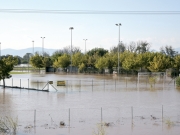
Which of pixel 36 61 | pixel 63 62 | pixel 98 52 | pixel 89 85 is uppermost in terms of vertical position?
pixel 98 52

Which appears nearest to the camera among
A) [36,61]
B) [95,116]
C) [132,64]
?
[95,116]

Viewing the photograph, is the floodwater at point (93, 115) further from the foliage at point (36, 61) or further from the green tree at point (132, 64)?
the foliage at point (36, 61)

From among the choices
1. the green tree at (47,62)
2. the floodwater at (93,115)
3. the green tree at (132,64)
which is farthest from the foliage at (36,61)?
the floodwater at (93,115)

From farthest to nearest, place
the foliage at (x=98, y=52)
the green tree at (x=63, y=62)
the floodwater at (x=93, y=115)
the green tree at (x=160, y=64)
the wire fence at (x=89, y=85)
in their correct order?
the foliage at (x=98, y=52) → the green tree at (x=63, y=62) → the green tree at (x=160, y=64) → the wire fence at (x=89, y=85) → the floodwater at (x=93, y=115)

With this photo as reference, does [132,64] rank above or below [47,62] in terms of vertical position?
below

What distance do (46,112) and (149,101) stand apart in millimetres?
11354

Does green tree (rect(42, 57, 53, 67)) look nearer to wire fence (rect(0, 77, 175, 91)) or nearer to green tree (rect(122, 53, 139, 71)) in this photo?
green tree (rect(122, 53, 139, 71))

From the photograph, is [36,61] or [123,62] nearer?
[123,62]

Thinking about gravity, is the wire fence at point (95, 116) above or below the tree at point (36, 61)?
below

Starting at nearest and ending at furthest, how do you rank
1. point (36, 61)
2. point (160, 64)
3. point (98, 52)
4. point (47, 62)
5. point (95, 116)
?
point (95, 116) → point (160, 64) → point (36, 61) → point (47, 62) → point (98, 52)

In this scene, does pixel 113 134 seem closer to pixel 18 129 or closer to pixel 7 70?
pixel 18 129

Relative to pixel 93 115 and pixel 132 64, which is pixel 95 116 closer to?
pixel 93 115

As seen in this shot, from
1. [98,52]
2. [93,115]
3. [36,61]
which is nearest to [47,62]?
[36,61]

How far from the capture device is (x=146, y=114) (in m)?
26.1
